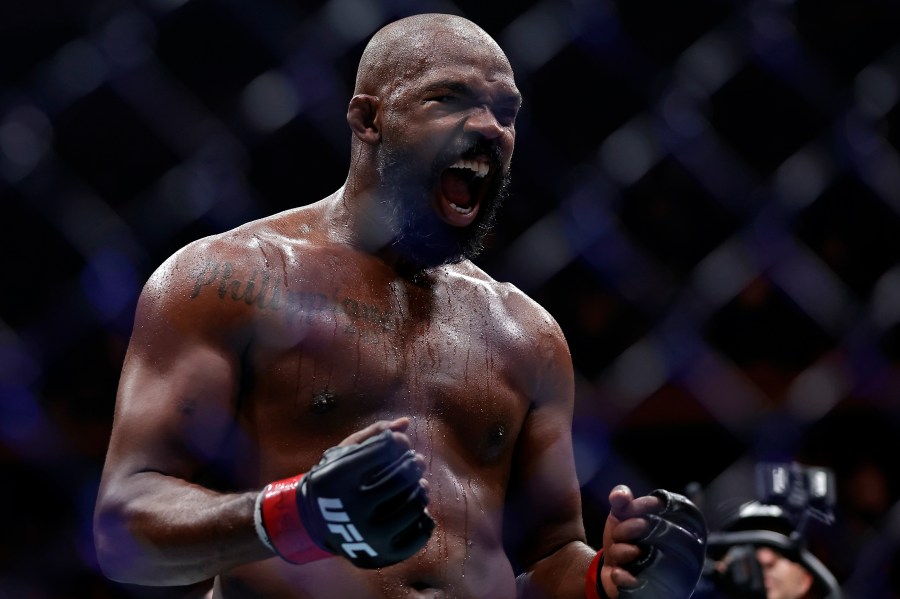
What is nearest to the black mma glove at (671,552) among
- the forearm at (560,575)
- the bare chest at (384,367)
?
the forearm at (560,575)

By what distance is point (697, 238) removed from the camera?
314 centimetres

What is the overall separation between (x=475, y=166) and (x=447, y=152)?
0.04 meters

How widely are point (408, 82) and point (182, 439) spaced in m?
0.61

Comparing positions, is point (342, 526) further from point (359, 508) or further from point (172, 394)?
point (172, 394)

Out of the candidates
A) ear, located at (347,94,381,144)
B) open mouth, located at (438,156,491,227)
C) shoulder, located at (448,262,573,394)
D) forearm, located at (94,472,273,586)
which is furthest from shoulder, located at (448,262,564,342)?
forearm, located at (94,472,273,586)

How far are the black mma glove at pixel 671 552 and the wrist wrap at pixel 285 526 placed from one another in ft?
1.30

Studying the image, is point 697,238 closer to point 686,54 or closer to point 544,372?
point 686,54

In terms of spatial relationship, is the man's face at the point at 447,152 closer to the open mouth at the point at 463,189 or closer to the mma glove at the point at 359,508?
the open mouth at the point at 463,189

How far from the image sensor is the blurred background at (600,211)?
2557 mm

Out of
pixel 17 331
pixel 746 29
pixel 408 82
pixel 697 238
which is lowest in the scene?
pixel 697 238

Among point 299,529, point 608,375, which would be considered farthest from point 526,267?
point 299,529

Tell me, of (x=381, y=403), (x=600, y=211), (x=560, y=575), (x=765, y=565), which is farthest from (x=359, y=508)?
(x=600, y=211)

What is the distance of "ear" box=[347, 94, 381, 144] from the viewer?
5.24 ft

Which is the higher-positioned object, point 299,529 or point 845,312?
point 299,529
